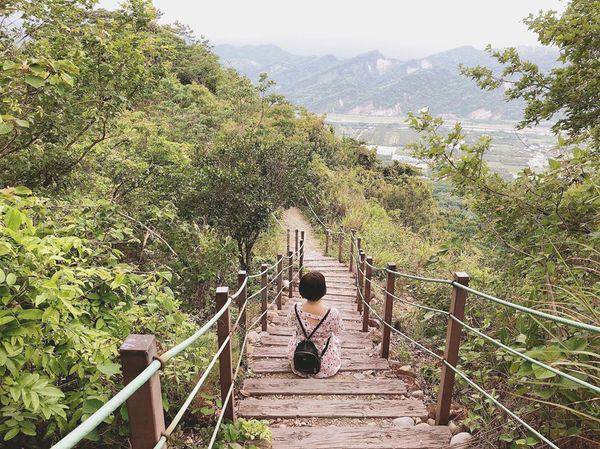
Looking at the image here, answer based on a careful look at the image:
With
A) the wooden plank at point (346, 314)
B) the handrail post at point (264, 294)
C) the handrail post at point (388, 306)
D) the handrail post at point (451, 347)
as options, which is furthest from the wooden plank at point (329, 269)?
the handrail post at point (451, 347)

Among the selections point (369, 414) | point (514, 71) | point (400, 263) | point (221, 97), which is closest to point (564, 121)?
point (514, 71)

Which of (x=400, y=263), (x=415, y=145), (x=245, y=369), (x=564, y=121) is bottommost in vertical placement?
(x=400, y=263)

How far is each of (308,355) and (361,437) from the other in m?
1.27

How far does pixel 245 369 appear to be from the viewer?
13.4 ft

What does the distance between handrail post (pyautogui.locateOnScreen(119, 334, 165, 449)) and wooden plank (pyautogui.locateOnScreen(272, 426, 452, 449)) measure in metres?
1.66

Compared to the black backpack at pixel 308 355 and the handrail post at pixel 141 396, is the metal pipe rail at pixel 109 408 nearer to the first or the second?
the handrail post at pixel 141 396

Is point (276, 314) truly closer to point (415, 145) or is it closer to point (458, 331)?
point (415, 145)

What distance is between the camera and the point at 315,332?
4.04 m

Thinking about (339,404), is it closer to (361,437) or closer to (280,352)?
(361,437)

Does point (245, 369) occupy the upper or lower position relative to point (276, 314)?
upper

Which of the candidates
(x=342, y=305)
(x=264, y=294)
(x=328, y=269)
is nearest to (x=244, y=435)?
(x=264, y=294)

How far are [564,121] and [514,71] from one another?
0.90 m

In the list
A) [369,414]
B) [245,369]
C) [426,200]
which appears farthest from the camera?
[426,200]

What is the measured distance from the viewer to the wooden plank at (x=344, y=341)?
5177 mm
